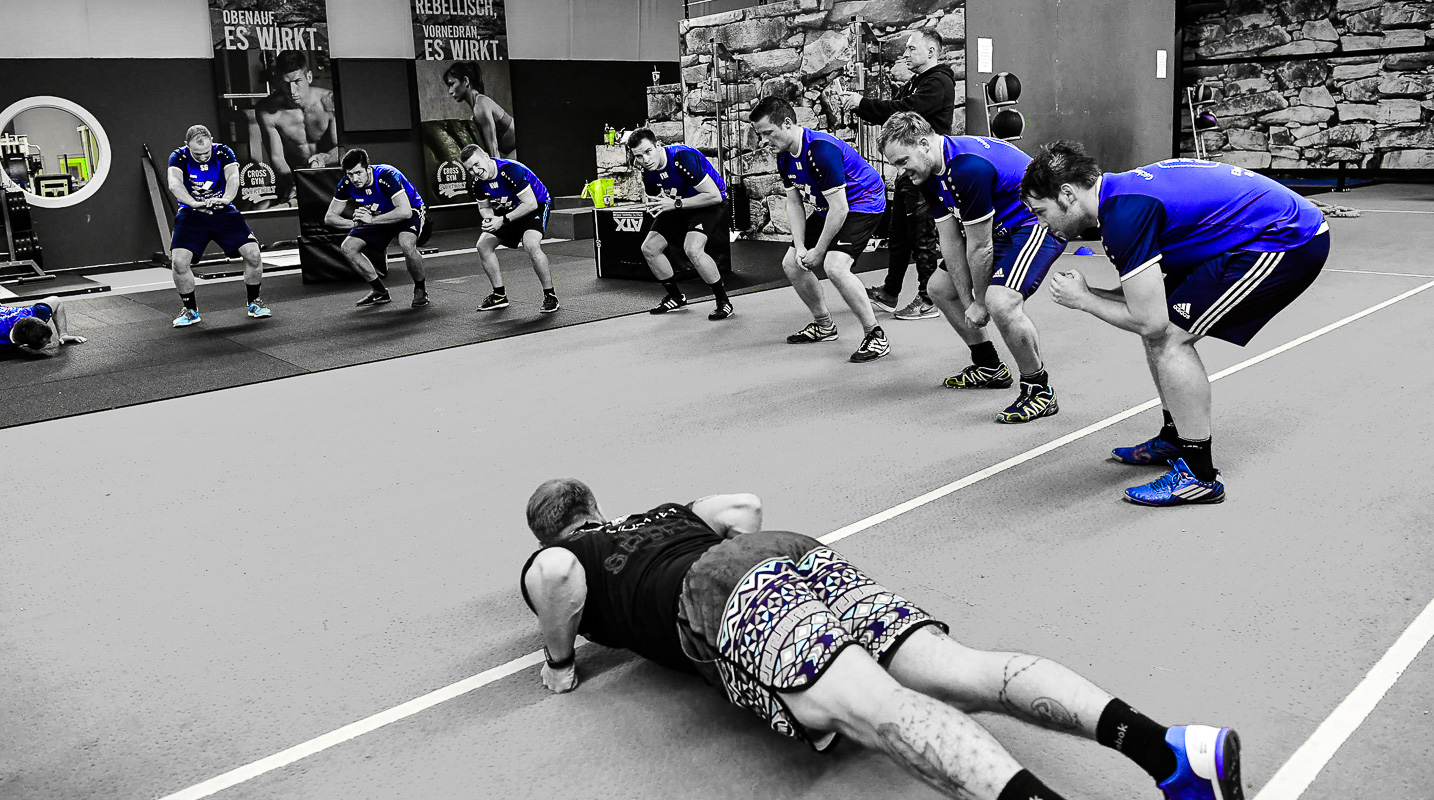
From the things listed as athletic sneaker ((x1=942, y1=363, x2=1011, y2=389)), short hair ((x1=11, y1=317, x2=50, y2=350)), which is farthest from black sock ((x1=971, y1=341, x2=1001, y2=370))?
short hair ((x1=11, y1=317, x2=50, y2=350))

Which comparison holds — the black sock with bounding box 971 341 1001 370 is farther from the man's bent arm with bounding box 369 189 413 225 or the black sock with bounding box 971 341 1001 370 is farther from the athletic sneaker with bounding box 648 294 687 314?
the man's bent arm with bounding box 369 189 413 225

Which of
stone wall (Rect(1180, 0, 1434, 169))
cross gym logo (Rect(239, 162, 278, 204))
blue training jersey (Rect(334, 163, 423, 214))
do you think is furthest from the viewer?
stone wall (Rect(1180, 0, 1434, 169))

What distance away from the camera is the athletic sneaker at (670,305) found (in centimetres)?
763

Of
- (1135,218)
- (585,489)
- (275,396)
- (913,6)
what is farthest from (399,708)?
(913,6)

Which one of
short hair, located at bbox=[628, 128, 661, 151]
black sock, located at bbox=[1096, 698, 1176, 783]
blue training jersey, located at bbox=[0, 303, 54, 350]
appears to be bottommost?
black sock, located at bbox=[1096, 698, 1176, 783]

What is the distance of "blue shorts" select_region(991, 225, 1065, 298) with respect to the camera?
4398 mm

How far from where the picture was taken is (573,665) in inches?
96.3

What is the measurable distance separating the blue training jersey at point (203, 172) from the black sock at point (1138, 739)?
24.7ft

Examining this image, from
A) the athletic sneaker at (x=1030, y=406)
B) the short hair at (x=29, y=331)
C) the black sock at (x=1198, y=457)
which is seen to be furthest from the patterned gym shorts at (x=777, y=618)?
the short hair at (x=29, y=331)

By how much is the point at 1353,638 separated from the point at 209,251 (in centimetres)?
1219

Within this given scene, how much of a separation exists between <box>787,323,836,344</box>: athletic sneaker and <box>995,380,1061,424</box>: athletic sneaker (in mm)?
1884

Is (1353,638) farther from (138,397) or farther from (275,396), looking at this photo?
(138,397)

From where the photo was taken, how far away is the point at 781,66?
437 inches

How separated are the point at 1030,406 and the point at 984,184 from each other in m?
0.92
